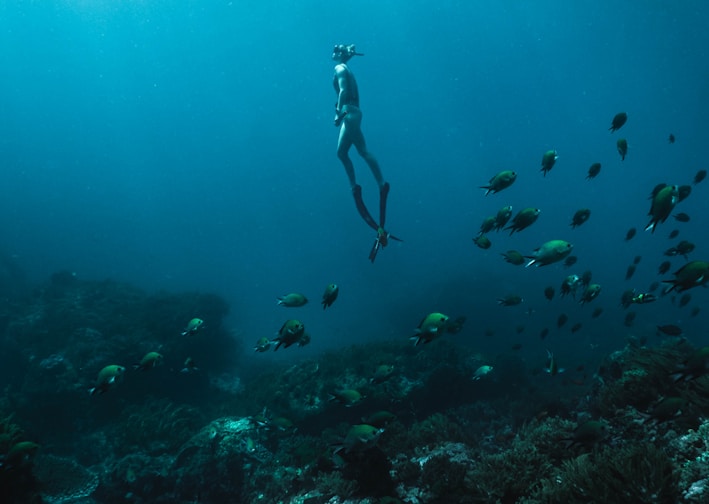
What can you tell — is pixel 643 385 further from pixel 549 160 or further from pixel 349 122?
pixel 349 122

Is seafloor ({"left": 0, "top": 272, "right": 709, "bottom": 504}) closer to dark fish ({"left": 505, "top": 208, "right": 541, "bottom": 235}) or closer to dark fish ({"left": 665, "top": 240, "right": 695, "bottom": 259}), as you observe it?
dark fish ({"left": 665, "top": 240, "right": 695, "bottom": 259})

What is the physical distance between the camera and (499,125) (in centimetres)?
13825

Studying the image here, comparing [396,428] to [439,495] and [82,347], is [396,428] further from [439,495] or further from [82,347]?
[82,347]

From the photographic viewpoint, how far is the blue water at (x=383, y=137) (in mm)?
49906

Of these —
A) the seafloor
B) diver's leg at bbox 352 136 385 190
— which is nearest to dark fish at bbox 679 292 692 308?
the seafloor

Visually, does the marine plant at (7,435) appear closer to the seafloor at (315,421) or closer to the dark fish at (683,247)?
the seafloor at (315,421)

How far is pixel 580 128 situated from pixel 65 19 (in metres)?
159

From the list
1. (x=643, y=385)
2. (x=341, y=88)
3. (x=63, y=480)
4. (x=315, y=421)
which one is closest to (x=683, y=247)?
(x=643, y=385)

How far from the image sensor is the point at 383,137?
482 ft

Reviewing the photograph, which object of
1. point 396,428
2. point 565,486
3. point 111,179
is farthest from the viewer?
point 111,179

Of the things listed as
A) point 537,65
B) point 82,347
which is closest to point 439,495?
point 82,347

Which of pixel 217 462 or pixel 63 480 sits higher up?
pixel 217 462

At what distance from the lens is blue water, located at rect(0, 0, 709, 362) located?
49.9 meters

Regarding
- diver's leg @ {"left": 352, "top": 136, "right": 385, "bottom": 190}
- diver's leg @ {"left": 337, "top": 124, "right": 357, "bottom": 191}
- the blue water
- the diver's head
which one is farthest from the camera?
the blue water
